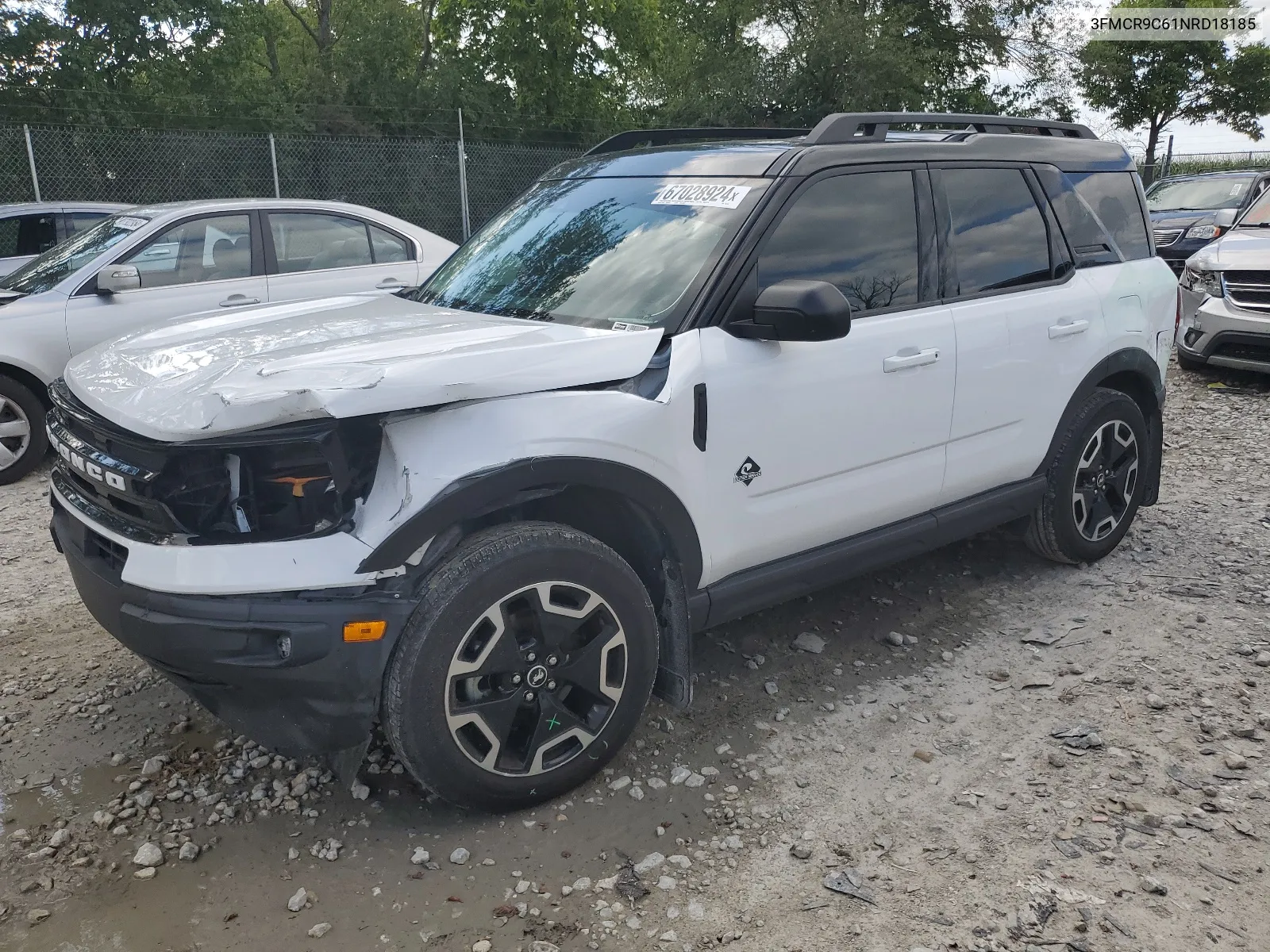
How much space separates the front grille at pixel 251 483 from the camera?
8.37 feet

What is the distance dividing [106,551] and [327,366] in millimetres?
855

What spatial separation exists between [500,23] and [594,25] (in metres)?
2.58

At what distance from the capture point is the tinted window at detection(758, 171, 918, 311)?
11.1 feet

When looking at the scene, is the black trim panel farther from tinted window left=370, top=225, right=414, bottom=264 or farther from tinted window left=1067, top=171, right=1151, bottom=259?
tinted window left=370, top=225, right=414, bottom=264

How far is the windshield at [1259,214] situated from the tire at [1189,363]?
1.34 m

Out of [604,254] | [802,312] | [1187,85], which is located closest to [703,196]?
[604,254]

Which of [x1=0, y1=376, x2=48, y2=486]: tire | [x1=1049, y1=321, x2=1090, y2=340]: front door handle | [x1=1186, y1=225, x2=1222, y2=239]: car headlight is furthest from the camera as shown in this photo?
[x1=1186, y1=225, x2=1222, y2=239]: car headlight

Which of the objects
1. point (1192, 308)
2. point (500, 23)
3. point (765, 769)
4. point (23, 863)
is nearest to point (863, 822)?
point (765, 769)

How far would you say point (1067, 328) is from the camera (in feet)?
13.9

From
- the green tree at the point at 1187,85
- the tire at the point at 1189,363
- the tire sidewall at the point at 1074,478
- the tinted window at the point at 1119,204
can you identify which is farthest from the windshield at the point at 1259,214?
the green tree at the point at 1187,85

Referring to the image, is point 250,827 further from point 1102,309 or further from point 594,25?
point 594,25

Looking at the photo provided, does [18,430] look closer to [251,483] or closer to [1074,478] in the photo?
[251,483]

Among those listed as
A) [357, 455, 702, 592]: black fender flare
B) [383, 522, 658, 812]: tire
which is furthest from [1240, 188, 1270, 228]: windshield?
[383, 522, 658, 812]: tire

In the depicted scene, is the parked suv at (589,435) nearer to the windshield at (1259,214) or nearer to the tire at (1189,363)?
the tire at (1189,363)
